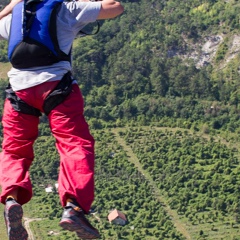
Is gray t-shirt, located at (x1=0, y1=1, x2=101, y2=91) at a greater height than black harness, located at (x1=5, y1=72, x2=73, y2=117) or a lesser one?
greater

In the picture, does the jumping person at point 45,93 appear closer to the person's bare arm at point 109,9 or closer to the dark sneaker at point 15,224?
the person's bare arm at point 109,9

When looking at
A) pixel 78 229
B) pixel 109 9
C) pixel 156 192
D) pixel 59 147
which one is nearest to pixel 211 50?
pixel 156 192

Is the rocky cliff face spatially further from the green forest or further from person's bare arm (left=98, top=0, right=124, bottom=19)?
person's bare arm (left=98, top=0, right=124, bottom=19)

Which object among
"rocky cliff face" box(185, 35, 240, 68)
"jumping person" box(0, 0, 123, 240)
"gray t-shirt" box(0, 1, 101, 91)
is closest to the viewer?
"jumping person" box(0, 0, 123, 240)

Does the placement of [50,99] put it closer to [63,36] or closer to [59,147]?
[59,147]

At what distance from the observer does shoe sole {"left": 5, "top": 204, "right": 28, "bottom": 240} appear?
33.1 ft

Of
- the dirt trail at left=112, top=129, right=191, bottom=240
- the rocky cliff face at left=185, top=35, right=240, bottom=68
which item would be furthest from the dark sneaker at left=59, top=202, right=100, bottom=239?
the rocky cliff face at left=185, top=35, right=240, bottom=68

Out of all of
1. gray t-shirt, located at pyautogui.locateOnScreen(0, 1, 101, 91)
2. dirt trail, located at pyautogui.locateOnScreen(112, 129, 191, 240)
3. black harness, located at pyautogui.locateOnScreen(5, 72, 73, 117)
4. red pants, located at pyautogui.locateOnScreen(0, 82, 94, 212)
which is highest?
gray t-shirt, located at pyautogui.locateOnScreen(0, 1, 101, 91)

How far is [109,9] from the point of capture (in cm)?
1071

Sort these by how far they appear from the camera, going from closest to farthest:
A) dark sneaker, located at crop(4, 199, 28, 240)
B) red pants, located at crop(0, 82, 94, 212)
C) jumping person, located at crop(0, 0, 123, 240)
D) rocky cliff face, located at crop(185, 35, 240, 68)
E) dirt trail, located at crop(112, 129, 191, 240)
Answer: dark sneaker, located at crop(4, 199, 28, 240), red pants, located at crop(0, 82, 94, 212), jumping person, located at crop(0, 0, 123, 240), dirt trail, located at crop(112, 129, 191, 240), rocky cliff face, located at crop(185, 35, 240, 68)

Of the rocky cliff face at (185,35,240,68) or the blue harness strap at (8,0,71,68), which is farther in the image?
the rocky cliff face at (185,35,240,68)

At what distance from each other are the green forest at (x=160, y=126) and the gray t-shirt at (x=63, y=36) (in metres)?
48.1

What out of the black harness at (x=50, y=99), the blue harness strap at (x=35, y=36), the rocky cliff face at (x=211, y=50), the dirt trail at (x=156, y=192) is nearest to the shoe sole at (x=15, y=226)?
the black harness at (x=50, y=99)

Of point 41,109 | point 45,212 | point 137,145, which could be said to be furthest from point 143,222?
point 41,109
